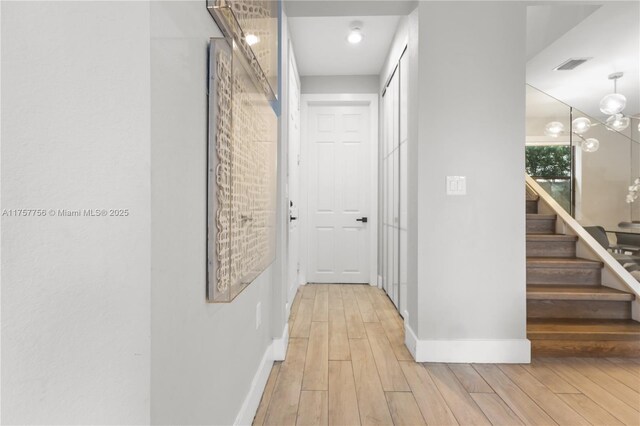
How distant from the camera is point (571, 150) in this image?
3.70 metres

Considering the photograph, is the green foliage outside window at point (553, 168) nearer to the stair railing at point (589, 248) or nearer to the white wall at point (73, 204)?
the stair railing at point (589, 248)

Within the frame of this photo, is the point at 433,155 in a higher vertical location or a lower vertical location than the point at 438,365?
higher

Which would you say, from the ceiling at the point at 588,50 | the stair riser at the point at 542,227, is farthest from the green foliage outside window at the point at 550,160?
the ceiling at the point at 588,50

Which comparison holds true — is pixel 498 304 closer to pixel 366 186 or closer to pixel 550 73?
pixel 366 186

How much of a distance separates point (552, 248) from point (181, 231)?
3.34 meters

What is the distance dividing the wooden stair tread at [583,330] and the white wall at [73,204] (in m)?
2.46

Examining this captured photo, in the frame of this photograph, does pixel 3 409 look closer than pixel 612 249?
Yes

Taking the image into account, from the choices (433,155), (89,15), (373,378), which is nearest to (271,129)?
(433,155)

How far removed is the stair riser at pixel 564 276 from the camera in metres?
2.84

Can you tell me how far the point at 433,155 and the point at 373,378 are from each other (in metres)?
1.38

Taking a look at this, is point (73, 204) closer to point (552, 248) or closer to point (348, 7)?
point (348, 7)

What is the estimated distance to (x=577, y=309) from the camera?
8.53 ft
